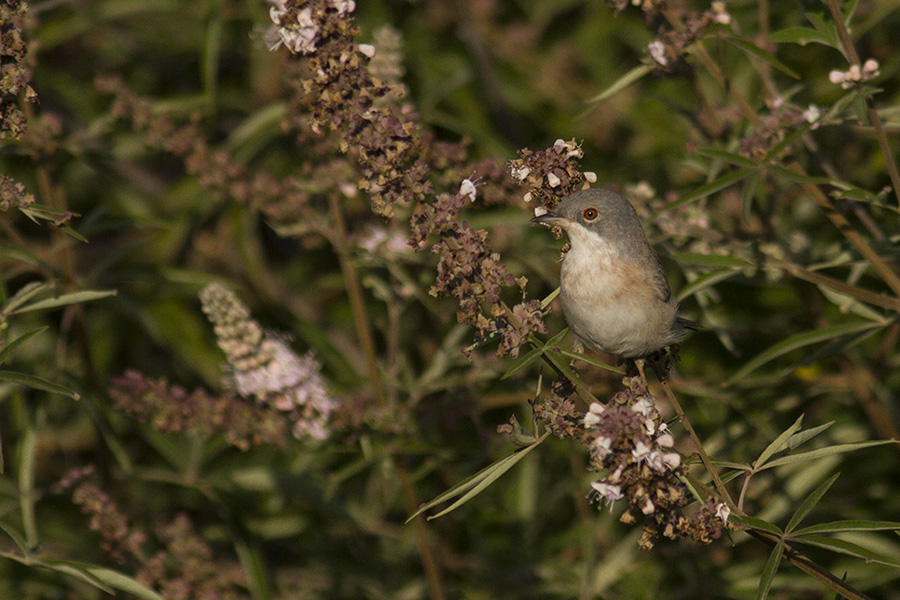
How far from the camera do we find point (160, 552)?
3.79 metres

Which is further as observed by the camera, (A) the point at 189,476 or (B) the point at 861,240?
(A) the point at 189,476

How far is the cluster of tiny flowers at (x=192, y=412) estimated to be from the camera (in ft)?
11.6

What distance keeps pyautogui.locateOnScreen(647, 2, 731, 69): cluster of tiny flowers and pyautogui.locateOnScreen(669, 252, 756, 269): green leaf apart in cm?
69

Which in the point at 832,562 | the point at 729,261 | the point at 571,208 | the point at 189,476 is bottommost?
the point at 832,562

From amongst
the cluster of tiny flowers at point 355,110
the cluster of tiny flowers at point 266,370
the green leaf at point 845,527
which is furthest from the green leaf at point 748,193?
the cluster of tiny flowers at point 266,370

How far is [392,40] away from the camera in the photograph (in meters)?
4.04

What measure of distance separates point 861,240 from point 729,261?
1.54ft

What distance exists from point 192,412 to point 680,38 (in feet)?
7.45

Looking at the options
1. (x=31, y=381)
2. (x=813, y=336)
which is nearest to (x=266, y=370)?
(x=31, y=381)

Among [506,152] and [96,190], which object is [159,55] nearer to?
[96,190]

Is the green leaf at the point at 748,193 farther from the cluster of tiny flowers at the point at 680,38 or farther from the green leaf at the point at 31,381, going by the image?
the green leaf at the point at 31,381

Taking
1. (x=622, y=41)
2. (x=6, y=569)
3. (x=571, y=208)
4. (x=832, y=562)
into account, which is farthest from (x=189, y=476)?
(x=622, y=41)

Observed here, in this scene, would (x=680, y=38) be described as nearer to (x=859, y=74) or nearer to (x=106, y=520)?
(x=859, y=74)

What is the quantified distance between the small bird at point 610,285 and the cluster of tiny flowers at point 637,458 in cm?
56
